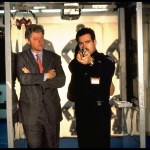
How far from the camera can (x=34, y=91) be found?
14.1 ft

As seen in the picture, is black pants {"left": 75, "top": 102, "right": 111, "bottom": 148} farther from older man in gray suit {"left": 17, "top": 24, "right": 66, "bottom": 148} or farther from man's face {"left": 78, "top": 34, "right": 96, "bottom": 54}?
man's face {"left": 78, "top": 34, "right": 96, "bottom": 54}

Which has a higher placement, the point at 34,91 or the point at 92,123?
the point at 34,91

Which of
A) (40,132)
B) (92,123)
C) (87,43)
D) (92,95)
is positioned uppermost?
(87,43)

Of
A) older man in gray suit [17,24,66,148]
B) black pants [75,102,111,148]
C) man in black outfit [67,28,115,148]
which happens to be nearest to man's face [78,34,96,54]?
man in black outfit [67,28,115,148]

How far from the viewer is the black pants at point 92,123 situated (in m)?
3.96

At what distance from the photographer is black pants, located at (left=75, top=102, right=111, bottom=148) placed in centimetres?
396

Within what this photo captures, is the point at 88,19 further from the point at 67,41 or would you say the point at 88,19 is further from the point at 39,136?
the point at 39,136

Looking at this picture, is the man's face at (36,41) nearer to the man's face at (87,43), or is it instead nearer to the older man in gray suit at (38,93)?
the older man in gray suit at (38,93)

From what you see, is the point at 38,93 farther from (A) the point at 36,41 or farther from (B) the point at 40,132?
(A) the point at 36,41

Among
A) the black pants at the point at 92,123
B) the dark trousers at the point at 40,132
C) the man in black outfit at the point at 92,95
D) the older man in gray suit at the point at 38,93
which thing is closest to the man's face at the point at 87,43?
the man in black outfit at the point at 92,95

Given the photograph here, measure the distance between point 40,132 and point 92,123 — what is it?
31.7 inches

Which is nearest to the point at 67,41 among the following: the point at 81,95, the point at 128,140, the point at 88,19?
the point at 88,19

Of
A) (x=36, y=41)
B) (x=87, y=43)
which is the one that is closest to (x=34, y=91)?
(x=36, y=41)

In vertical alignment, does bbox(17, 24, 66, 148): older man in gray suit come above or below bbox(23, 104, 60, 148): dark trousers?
above
